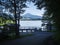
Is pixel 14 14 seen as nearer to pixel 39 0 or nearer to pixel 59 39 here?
pixel 39 0

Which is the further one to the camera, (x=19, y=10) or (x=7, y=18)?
(x=19, y=10)

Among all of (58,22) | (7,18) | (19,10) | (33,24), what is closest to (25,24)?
(33,24)

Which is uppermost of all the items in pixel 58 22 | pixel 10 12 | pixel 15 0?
pixel 15 0

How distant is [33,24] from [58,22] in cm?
2441

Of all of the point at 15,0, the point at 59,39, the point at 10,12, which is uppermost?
the point at 15,0

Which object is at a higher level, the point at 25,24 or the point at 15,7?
the point at 15,7

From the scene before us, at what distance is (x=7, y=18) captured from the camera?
57.7 feet

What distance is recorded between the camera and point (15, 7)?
1950 centimetres

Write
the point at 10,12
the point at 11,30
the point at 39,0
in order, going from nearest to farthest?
the point at 39,0
the point at 10,12
the point at 11,30

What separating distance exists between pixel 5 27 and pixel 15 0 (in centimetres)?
342

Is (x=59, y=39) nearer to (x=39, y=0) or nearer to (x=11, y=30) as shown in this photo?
(x=39, y=0)

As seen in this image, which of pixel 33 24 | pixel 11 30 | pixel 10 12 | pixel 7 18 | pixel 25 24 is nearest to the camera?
pixel 7 18

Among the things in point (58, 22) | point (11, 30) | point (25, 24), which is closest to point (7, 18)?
point (11, 30)

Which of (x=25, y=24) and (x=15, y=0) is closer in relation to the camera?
(x=15, y=0)
